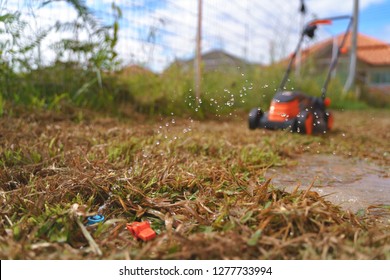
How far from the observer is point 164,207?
1.39 metres

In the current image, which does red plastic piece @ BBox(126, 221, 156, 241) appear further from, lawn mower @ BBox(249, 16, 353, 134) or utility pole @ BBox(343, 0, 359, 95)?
utility pole @ BBox(343, 0, 359, 95)

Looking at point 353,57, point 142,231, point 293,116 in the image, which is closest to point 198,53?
point 293,116

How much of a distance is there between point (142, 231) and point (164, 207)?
8.8 inches

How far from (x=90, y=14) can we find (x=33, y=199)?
2.07 metres

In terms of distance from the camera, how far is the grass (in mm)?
1059

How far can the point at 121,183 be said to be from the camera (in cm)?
155

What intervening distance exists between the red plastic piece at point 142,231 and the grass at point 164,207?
0.02 meters

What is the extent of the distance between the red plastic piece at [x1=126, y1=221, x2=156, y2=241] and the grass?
2cm

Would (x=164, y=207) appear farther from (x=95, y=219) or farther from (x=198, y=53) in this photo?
(x=198, y=53)

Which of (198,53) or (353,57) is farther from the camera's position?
(353,57)

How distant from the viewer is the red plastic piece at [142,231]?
3.76 feet

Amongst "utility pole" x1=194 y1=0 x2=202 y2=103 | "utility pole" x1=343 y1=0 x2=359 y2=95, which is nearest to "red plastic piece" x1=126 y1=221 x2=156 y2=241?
"utility pole" x1=194 y1=0 x2=202 y2=103

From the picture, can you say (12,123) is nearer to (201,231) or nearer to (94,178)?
(94,178)

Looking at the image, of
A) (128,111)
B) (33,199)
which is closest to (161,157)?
(33,199)
